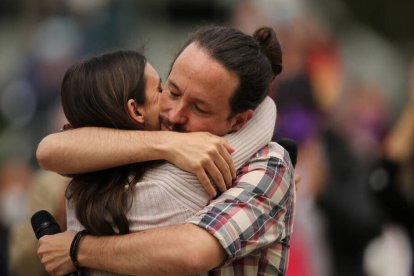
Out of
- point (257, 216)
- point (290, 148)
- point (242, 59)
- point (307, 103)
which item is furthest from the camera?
point (307, 103)

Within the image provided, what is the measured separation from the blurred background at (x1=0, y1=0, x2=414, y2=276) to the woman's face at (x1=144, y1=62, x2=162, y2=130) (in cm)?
26

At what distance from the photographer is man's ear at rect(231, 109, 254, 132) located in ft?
15.7

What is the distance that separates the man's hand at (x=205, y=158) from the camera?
14.8 feet

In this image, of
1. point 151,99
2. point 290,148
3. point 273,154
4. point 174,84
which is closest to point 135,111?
point 151,99

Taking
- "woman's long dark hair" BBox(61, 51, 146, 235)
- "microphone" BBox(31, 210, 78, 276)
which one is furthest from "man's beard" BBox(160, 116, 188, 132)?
"microphone" BBox(31, 210, 78, 276)

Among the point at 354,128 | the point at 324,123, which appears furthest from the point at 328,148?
the point at 354,128

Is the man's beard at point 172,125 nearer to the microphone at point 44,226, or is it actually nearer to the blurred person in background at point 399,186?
the microphone at point 44,226

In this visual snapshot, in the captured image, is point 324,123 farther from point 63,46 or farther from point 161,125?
point 63,46

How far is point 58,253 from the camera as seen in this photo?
4656 millimetres

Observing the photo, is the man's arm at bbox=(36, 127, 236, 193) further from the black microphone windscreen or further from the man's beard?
the black microphone windscreen

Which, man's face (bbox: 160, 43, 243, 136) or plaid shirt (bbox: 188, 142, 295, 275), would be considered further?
man's face (bbox: 160, 43, 243, 136)

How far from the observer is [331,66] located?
12164mm

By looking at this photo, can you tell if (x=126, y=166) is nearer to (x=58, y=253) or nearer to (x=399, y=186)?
(x=58, y=253)

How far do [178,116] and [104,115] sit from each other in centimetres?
28
